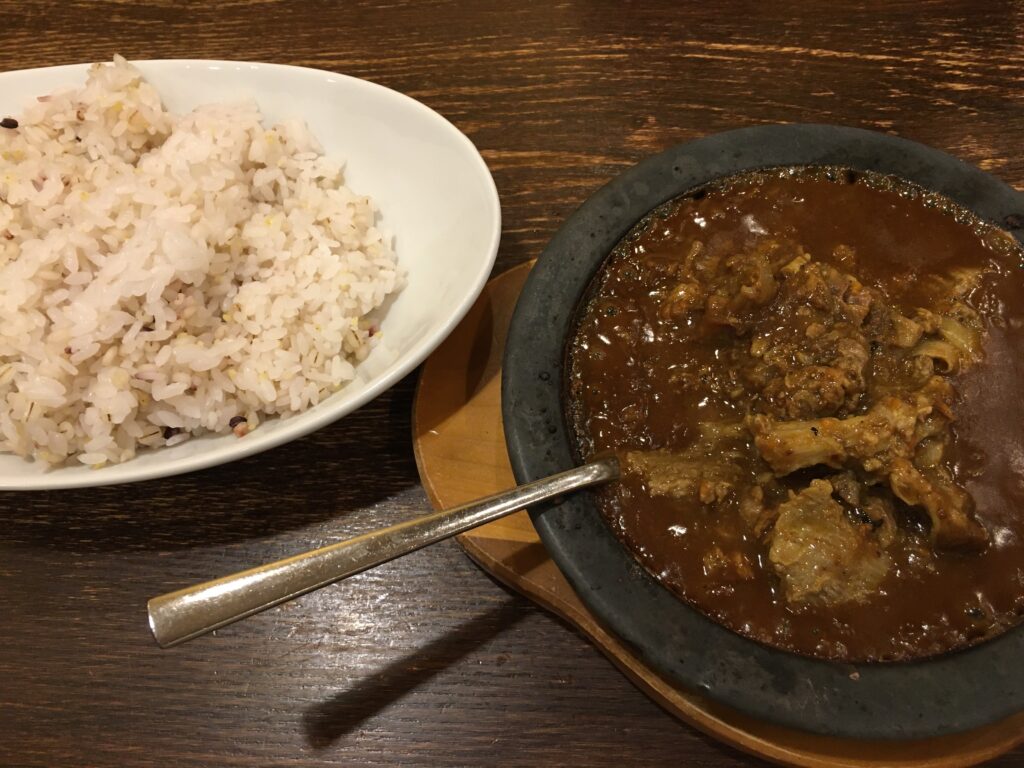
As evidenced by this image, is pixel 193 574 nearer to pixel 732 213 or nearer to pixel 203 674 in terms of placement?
pixel 203 674

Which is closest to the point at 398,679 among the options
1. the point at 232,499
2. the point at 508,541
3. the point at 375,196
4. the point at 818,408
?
the point at 508,541

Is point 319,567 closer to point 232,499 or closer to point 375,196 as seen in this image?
point 232,499

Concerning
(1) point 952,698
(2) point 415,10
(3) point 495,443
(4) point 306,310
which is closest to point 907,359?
(1) point 952,698

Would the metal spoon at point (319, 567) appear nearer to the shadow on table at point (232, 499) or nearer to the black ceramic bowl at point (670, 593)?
the black ceramic bowl at point (670, 593)

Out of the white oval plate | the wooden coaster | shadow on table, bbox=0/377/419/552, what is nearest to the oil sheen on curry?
the wooden coaster

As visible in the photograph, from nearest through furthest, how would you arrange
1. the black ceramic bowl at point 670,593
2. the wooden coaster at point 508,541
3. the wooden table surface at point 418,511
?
→ the black ceramic bowl at point 670,593 < the wooden coaster at point 508,541 < the wooden table surface at point 418,511

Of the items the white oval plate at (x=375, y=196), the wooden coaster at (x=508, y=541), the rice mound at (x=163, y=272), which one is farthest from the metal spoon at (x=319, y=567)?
the rice mound at (x=163, y=272)
